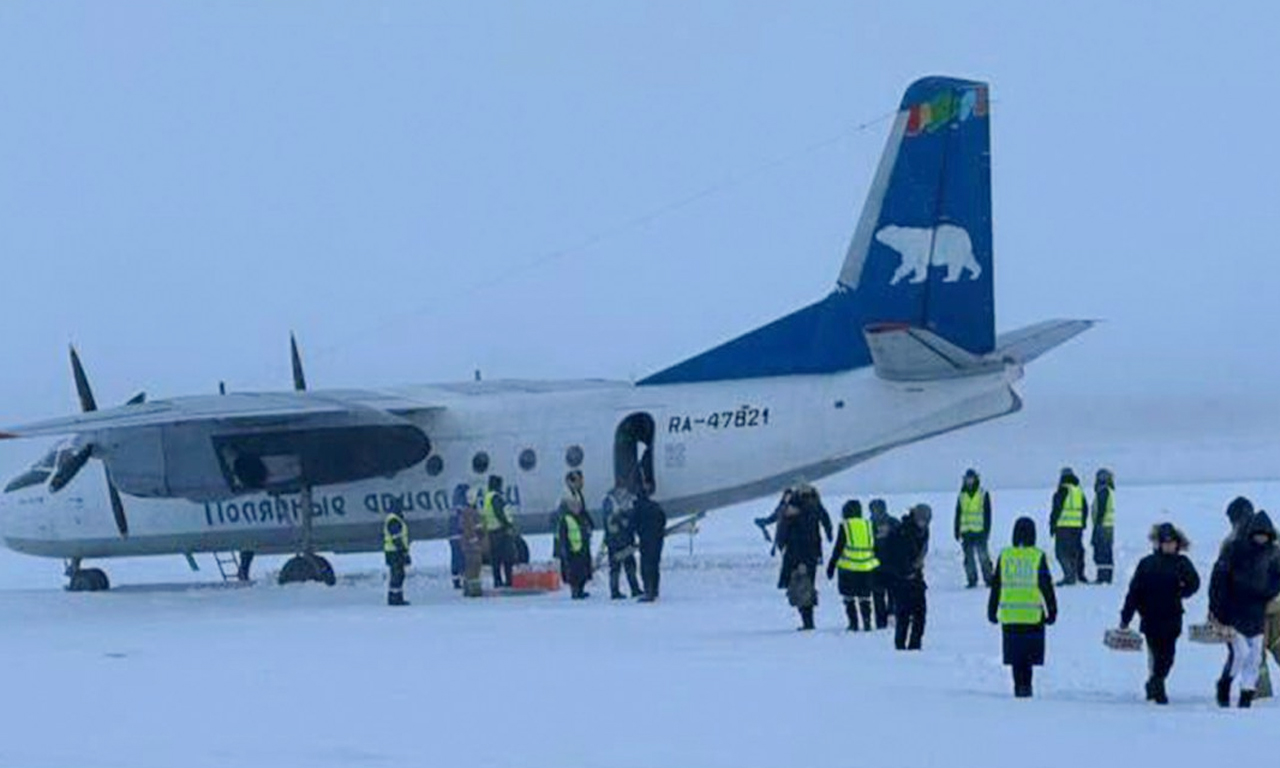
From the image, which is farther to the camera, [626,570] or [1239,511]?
[626,570]

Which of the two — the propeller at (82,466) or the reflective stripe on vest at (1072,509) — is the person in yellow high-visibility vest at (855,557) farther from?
the propeller at (82,466)

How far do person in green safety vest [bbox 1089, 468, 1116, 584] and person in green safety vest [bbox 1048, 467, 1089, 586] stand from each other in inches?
8.2

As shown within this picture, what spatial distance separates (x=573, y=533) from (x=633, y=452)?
2760 millimetres

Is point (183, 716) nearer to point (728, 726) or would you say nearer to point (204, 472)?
point (728, 726)

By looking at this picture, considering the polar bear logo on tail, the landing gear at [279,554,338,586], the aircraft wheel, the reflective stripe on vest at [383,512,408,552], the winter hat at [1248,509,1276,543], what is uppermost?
the polar bear logo on tail

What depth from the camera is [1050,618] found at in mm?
14055

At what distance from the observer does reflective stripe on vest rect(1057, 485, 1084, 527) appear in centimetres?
2367

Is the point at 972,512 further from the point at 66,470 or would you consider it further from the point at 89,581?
the point at 66,470

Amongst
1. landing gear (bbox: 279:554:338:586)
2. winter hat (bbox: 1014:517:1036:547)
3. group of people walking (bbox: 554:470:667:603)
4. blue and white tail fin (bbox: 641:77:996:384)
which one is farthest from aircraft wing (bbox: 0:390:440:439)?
winter hat (bbox: 1014:517:1036:547)

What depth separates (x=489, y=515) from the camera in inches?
1006

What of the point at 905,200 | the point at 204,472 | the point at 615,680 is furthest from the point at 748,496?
the point at 615,680

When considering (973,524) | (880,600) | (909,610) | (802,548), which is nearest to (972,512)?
(973,524)

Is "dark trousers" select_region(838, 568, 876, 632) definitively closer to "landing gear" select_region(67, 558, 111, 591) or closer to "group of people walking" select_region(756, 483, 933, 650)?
"group of people walking" select_region(756, 483, 933, 650)

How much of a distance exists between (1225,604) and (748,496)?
13.2m
